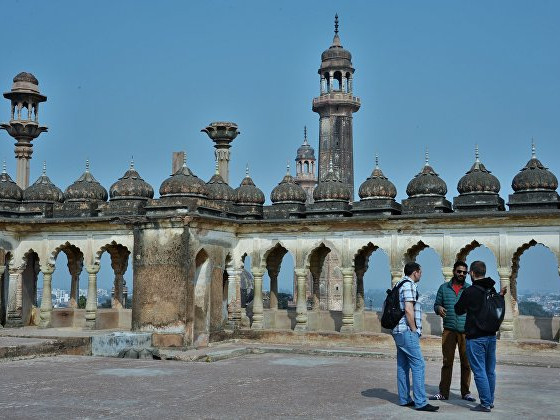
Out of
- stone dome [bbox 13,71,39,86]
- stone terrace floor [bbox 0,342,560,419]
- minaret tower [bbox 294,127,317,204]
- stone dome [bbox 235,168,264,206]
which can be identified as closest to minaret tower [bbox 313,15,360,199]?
minaret tower [bbox 294,127,317,204]

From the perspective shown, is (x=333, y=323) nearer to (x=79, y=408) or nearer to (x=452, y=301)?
(x=452, y=301)

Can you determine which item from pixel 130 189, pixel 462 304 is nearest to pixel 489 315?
pixel 462 304

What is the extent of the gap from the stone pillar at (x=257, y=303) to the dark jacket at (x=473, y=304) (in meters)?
10.9

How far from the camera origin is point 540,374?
43.4ft

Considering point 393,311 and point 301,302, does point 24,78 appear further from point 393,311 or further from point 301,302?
point 393,311

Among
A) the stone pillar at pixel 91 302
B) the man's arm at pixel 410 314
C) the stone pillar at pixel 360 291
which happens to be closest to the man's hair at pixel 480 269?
the man's arm at pixel 410 314

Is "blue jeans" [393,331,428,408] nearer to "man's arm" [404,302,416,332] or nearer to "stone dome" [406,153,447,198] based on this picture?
"man's arm" [404,302,416,332]

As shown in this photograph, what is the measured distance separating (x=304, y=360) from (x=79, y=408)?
6.67 m

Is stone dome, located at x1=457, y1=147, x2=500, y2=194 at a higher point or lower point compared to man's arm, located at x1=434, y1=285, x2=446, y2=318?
higher

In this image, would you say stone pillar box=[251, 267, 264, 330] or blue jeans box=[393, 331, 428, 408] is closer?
blue jeans box=[393, 331, 428, 408]

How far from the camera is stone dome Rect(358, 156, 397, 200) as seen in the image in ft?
62.0

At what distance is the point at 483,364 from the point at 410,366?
884 millimetres

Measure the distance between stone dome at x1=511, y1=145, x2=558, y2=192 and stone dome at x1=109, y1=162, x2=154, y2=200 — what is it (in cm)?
961

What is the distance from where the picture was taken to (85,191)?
2142 cm
